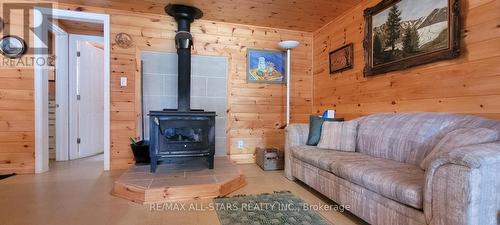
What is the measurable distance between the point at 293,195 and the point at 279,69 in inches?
81.1

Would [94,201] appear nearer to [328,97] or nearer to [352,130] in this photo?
[352,130]

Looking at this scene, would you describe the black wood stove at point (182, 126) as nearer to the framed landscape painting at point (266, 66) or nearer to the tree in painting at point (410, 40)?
the framed landscape painting at point (266, 66)

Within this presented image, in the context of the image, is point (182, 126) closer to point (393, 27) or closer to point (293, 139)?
point (293, 139)

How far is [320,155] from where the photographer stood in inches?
86.7

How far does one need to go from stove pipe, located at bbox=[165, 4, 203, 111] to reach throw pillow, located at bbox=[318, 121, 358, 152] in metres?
1.58

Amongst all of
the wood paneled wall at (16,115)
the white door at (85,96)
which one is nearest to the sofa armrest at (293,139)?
the wood paneled wall at (16,115)

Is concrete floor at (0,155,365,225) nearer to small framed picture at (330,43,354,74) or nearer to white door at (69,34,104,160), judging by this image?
white door at (69,34,104,160)

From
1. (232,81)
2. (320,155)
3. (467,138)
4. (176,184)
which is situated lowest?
(176,184)

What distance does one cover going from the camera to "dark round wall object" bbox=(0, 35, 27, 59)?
283 centimetres

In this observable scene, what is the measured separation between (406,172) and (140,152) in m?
2.82

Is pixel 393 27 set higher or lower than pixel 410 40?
higher

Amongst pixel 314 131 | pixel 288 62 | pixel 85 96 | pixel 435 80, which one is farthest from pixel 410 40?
pixel 85 96

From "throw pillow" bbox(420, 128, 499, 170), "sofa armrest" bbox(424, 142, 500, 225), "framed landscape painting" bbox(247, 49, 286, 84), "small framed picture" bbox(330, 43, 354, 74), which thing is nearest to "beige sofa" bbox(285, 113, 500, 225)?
"sofa armrest" bbox(424, 142, 500, 225)

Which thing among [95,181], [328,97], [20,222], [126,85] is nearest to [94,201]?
[20,222]
